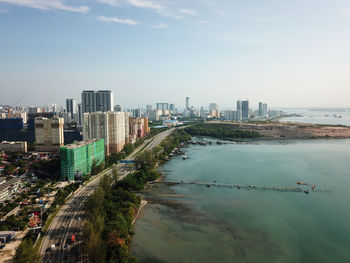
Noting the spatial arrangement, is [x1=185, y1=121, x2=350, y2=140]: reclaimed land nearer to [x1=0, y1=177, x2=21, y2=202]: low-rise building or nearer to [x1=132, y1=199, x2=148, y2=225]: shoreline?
[x1=132, y1=199, x2=148, y2=225]: shoreline

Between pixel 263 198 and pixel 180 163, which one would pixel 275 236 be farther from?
pixel 180 163

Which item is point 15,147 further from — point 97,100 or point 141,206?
point 97,100

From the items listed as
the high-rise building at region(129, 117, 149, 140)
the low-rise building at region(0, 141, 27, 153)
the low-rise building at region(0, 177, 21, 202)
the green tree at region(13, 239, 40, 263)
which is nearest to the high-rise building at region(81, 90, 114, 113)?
the high-rise building at region(129, 117, 149, 140)

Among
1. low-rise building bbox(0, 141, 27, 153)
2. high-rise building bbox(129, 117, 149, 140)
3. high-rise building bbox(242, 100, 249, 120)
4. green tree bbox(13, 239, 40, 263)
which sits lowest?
green tree bbox(13, 239, 40, 263)

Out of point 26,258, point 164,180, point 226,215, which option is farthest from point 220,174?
point 26,258

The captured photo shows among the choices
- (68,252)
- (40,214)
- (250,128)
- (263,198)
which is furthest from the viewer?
(250,128)

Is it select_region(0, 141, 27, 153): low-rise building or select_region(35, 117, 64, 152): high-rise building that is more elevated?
select_region(35, 117, 64, 152): high-rise building
